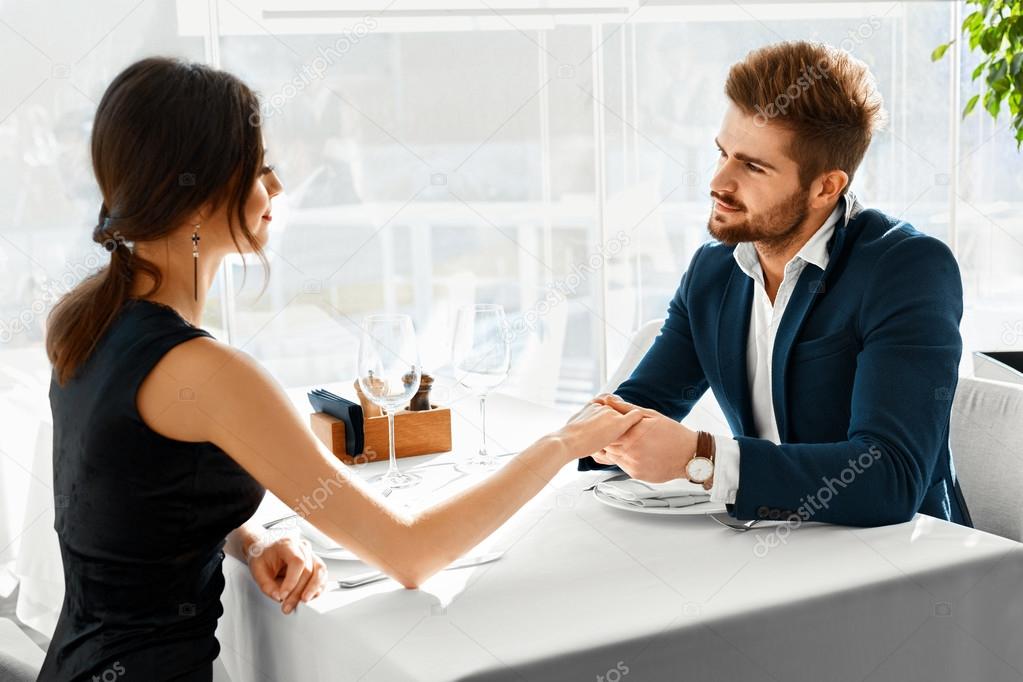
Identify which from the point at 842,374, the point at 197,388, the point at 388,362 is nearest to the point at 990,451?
the point at 842,374

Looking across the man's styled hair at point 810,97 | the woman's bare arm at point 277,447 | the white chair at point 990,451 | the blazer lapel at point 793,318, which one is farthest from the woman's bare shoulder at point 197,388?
the white chair at point 990,451

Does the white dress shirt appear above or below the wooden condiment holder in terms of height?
above

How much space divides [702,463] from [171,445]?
28.1 inches

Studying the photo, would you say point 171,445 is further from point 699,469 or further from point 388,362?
point 699,469

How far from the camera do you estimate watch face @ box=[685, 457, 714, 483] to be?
147 cm

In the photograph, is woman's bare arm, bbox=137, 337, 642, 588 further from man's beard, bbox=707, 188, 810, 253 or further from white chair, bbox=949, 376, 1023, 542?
white chair, bbox=949, 376, 1023, 542

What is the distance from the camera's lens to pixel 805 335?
1702 mm

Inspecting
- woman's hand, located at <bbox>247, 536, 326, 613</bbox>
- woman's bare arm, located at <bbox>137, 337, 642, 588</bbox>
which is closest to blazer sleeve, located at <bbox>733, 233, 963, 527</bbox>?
woman's bare arm, located at <bbox>137, 337, 642, 588</bbox>

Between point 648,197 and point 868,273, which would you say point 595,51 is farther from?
point 868,273

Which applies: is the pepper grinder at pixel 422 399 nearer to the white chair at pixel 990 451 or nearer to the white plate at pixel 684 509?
the white plate at pixel 684 509

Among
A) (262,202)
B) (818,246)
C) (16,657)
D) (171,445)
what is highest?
(262,202)

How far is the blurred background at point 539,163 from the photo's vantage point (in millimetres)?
4375

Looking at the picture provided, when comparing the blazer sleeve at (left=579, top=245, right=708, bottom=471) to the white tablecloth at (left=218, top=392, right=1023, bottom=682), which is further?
the blazer sleeve at (left=579, top=245, right=708, bottom=471)

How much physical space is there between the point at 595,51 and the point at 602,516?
3.43 metres
